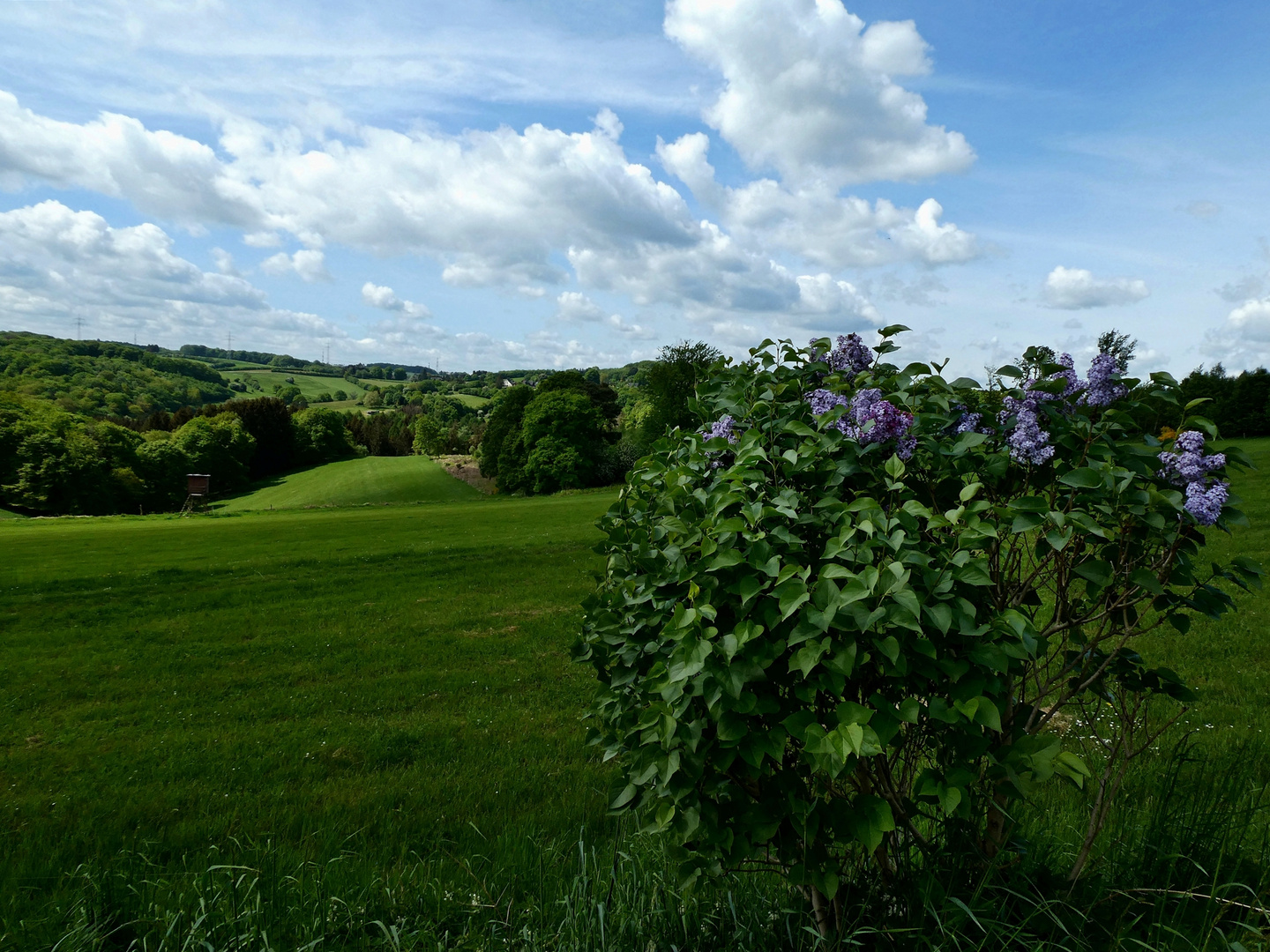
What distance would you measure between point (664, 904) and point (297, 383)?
20066 centimetres

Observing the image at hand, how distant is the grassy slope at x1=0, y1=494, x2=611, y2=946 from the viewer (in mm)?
5215

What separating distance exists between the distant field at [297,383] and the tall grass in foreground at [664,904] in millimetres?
167258

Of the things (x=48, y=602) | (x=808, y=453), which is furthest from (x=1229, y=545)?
(x=48, y=602)

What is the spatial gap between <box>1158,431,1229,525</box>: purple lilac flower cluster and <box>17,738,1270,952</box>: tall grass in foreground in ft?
4.41

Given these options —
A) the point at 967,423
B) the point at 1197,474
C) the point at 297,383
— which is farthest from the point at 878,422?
the point at 297,383

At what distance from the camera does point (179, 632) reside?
480 inches

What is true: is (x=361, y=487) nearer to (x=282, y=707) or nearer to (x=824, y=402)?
(x=282, y=707)

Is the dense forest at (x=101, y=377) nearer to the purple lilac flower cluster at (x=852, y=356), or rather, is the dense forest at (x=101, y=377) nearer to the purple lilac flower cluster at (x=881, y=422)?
the purple lilac flower cluster at (x=852, y=356)

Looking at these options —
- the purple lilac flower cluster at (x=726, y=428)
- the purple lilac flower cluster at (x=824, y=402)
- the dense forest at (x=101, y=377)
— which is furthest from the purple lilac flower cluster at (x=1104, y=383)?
the dense forest at (x=101, y=377)

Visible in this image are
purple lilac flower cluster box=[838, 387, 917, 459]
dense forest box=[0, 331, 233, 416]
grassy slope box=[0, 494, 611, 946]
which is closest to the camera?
purple lilac flower cluster box=[838, 387, 917, 459]

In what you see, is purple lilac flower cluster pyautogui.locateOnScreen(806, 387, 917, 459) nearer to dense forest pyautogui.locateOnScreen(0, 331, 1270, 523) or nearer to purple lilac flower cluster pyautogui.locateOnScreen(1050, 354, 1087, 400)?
purple lilac flower cluster pyautogui.locateOnScreen(1050, 354, 1087, 400)

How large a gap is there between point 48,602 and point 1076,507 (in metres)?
18.4

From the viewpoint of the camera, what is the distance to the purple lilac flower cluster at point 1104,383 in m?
2.96

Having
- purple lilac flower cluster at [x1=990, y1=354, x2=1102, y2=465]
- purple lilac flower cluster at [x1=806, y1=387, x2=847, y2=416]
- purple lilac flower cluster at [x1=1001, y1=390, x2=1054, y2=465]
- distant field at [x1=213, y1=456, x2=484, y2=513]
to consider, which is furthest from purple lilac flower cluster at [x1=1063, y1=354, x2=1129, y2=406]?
distant field at [x1=213, y1=456, x2=484, y2=513]
